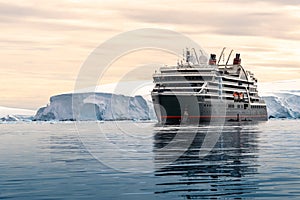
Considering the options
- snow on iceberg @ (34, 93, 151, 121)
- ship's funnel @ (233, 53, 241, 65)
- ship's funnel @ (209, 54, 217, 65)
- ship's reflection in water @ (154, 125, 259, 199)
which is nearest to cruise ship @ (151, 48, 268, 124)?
ship's funnel @ (209, 54, 217, 65)

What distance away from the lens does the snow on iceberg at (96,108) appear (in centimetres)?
15138

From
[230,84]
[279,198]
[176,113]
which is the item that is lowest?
[279,198]

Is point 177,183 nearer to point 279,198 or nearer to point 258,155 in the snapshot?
point 279,198

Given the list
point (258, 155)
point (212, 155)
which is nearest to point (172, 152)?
point (212, 155)

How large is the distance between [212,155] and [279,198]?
1150 centimetres

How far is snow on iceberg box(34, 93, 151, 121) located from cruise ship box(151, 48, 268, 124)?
52.3 metres

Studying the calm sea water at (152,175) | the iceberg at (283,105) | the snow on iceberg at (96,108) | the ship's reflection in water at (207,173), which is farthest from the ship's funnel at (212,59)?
the calm sea water at (152,175)

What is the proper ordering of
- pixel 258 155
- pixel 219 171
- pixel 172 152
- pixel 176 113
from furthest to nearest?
1. pixel 176 113
2. pixel 172 152
3. pixel 258 155
4. pixel 219 171

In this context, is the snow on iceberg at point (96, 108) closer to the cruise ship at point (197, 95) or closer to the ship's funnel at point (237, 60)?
the ship's funnel at point (237, 60)

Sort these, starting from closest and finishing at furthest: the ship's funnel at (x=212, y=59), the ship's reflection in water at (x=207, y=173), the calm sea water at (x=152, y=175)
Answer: the calm sea water at (x=152, y=175) → the ship's reflection in water at (x=207, y=173) → the ship's funnel at (x=212, y=59)

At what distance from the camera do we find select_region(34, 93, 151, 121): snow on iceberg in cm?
15138

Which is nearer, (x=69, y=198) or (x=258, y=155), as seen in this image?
(x=69, y=198)

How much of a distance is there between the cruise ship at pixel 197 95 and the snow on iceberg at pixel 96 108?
5226cm

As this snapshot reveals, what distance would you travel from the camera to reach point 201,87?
280 ft
